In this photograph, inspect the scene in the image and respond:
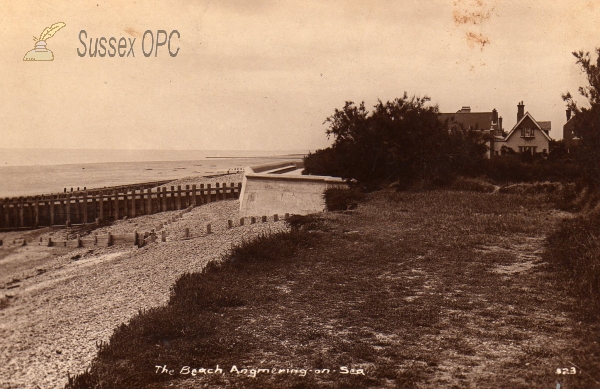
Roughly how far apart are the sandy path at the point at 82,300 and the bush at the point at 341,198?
242 centimetres

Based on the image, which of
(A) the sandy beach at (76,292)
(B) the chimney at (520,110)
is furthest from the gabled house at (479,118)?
(A) the sandy beach at (76,292)

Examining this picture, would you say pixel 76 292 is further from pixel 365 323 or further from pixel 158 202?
pixel 158 202

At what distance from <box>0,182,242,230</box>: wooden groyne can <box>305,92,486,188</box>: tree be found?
8939 mm

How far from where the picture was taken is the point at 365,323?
607cm

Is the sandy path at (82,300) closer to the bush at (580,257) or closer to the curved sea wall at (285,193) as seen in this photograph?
the curved sea wall at (285,193)

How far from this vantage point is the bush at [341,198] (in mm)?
15617

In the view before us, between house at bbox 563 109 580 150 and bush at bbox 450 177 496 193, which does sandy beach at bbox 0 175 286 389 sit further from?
house at bbox 563 109 580 150

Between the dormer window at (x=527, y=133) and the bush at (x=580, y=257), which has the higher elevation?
the dormer window at (x=527, y=133)

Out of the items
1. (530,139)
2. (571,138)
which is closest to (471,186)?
(571,138)

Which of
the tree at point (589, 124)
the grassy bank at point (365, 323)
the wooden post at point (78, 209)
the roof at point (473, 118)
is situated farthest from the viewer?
the roof at point (473, 118)

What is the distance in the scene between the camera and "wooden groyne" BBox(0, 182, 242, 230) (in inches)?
935

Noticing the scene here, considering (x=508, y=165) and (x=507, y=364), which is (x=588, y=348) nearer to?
(x=507, y=364)

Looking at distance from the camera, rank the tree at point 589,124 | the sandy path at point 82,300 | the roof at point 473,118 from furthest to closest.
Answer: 1. the roof at point 473,118
2. the tree at point 589,124
3. the sandy path at point 82,300

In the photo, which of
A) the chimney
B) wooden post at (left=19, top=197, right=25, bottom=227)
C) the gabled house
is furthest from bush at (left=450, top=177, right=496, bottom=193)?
the chimney
